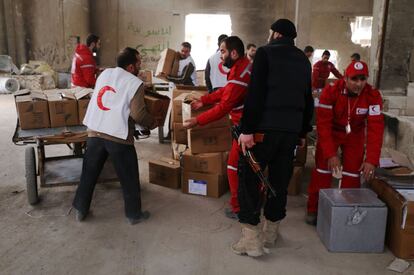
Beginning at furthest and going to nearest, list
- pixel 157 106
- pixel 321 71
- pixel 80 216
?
pixel 321 71 → pixel 157 106 → pixel 80 216

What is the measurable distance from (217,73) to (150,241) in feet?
10.0

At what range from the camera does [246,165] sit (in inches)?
111

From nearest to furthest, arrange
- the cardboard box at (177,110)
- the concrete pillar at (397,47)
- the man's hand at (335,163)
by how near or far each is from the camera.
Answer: the man's hand at (335,163) → the cardboard box at (177,110) → the concrete pillar at (397,47)

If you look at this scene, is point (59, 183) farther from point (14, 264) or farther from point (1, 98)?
point (1, 98)

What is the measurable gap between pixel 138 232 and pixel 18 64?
→ 12668 mm

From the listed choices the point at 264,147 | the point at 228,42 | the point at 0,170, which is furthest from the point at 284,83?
the point at 0,170

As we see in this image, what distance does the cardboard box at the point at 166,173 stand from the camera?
14.2 feet

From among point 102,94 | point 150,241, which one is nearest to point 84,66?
point 102,94

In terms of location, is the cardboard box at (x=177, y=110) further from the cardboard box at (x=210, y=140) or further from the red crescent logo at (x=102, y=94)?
the red crescent logo at (x=102, y=94)

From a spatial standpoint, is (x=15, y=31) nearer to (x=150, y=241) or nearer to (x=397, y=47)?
(x=397, y=47)

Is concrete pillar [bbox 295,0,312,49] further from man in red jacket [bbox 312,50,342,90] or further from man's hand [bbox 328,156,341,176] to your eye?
man's hand [bbox 328,156,341,176]

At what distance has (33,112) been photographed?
3678mm

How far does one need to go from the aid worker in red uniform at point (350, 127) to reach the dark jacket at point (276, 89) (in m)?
0.61

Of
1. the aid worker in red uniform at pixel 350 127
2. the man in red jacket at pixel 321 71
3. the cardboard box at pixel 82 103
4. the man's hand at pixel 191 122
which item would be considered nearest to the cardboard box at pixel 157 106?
the man's hand at pixel 191 122
